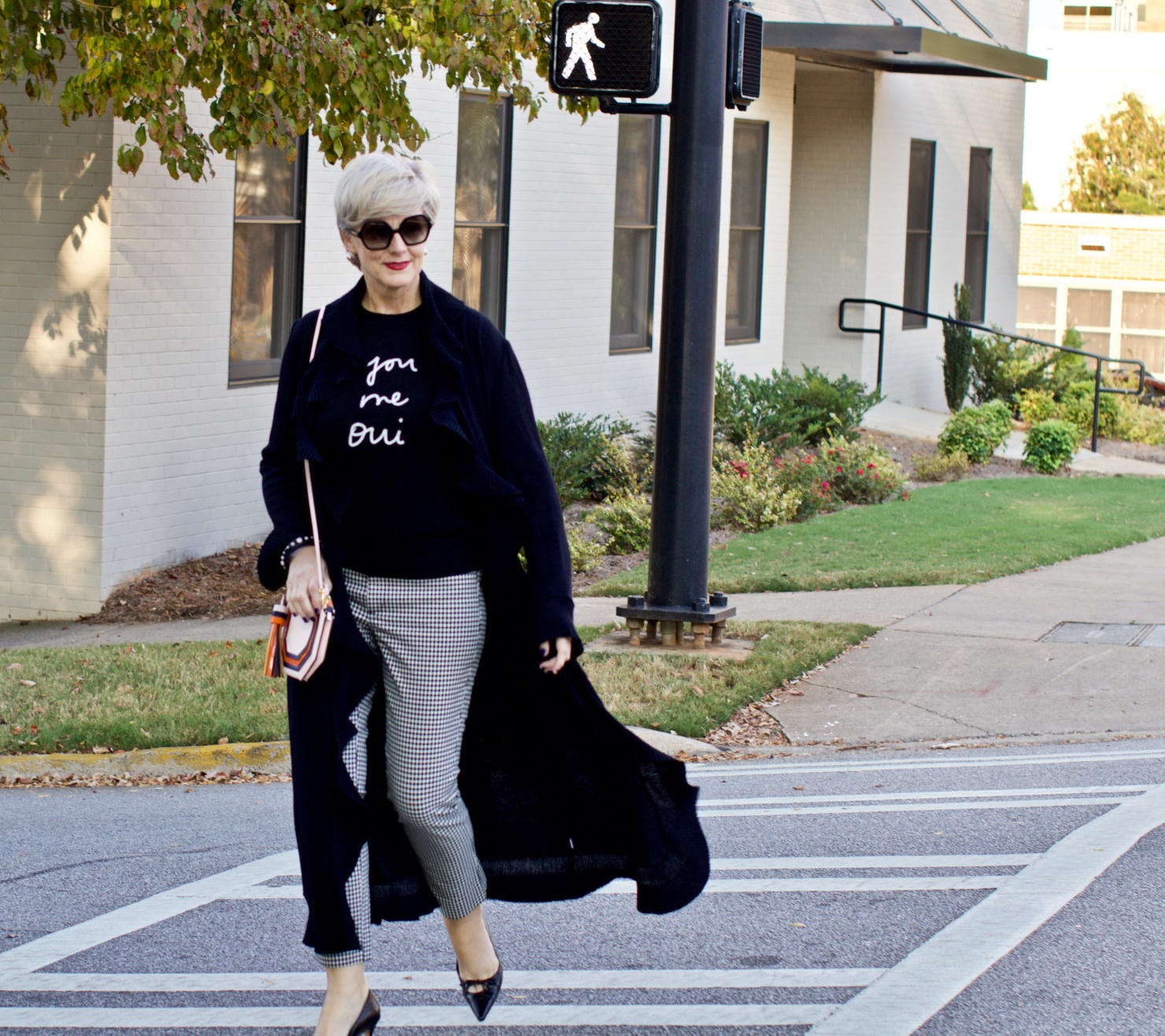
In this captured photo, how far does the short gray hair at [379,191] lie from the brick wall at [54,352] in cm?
672

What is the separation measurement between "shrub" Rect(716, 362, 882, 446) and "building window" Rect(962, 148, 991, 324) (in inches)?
289

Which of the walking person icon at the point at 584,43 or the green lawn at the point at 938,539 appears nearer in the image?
the walking person icon at the point at 584,43

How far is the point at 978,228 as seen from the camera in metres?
23.5

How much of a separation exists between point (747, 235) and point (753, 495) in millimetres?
5565

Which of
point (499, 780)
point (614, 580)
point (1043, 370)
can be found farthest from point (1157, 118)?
point (499, 780)

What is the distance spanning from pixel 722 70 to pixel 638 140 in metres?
7.71

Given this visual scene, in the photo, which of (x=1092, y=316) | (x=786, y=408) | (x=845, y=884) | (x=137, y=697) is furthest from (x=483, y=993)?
(x=1092, y=316)

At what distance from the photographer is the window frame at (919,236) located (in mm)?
21031

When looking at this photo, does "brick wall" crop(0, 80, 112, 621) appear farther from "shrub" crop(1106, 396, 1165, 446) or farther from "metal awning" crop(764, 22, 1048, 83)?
"shrub" crop(1106, 396, 1165, 446)

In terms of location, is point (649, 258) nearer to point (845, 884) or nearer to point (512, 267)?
point (512, 267)

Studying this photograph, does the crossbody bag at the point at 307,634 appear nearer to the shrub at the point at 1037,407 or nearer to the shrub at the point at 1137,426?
the shrub at the point at 1037,407

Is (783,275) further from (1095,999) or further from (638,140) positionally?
(1095,999)

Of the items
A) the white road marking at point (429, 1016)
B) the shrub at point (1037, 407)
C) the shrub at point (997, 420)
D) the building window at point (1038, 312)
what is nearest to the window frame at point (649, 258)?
the shrub at point (997, 420)

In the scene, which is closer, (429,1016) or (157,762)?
(429,1016)
